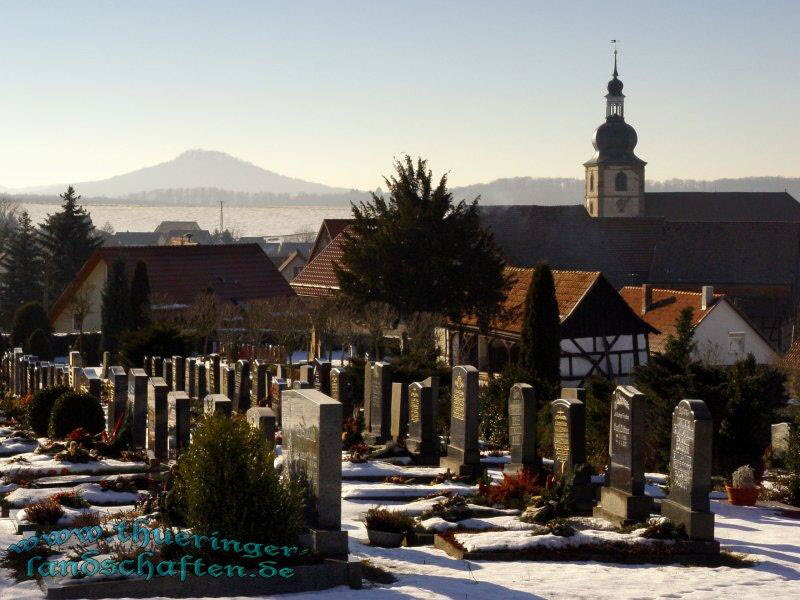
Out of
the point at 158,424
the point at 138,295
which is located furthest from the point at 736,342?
the point at 158,424

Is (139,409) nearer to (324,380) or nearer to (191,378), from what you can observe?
(324,380)

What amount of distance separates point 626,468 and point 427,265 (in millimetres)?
25673

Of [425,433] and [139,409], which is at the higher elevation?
[139,409]

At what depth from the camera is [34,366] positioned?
1201 inches

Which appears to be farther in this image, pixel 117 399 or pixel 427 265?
pixel 427 265

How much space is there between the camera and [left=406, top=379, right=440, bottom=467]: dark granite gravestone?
63.0 ft

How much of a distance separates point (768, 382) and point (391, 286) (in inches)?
812

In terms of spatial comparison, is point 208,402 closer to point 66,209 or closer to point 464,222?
point 464,222

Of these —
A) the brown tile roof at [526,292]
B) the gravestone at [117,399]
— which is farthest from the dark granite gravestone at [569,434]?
the brown tile roof at [526,292]

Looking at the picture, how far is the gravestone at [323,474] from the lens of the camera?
1121 cm

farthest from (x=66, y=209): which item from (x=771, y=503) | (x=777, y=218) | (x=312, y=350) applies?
(x=777, y=218)

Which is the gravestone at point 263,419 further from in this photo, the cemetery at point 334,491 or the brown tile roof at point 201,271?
the brown tile roof at point 201,271

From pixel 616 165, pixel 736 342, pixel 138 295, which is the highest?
pixel 616 165

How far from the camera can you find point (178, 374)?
27.4 m
